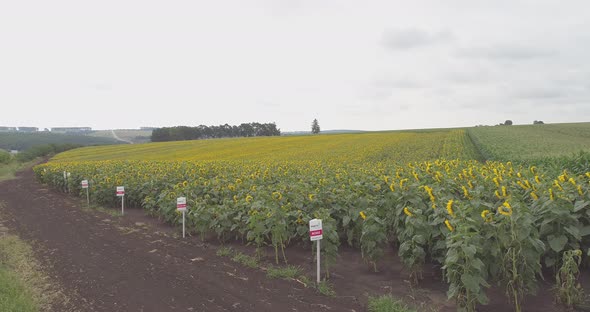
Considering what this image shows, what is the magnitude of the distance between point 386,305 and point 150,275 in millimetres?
4156

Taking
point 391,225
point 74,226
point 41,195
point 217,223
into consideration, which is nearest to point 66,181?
point 41,195

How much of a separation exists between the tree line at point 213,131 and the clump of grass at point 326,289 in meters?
97.1

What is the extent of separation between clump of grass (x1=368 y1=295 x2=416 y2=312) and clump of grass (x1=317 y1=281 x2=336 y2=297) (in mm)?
648

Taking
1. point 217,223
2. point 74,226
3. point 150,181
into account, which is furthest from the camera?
point 150,181

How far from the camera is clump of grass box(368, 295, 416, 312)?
489 centimetres

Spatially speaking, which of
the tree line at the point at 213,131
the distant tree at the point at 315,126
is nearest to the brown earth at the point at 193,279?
the tree line at the point at 213,131

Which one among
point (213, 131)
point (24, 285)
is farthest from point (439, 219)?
point (213, 131)

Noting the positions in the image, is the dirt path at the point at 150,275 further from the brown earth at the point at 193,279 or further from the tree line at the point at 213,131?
the tree line at the point at 213,131

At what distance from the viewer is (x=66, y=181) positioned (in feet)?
63.7

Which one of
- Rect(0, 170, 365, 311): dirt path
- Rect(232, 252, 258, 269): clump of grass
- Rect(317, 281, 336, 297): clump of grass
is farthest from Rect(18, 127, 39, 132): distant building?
Rect(317, 281, 336, 297): clump of grass

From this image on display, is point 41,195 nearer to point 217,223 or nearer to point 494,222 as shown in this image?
point 217,223

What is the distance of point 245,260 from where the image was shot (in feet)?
23.8

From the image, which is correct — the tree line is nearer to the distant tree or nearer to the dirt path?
the distant tree

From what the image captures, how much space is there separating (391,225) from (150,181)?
10277 mm
